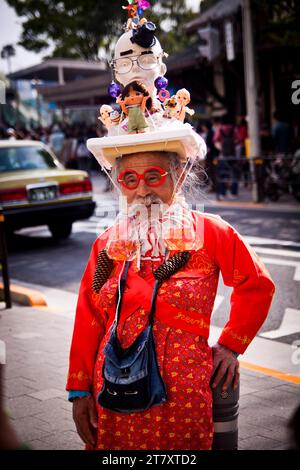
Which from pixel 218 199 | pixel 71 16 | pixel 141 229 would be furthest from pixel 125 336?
A: pixel 71 16

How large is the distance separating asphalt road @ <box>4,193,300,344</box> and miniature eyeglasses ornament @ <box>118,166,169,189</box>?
2.62 meters

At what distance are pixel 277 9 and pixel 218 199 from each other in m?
4.72

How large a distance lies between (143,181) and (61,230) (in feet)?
33.1

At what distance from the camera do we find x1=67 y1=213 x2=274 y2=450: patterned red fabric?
2.50 metres

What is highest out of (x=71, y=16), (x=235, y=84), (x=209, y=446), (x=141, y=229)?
(x=71, y=16)

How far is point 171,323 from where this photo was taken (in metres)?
2.52

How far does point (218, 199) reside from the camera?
16.9m

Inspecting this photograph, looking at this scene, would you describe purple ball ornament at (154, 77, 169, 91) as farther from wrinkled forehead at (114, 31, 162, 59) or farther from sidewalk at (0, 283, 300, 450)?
sidewalk at (0, 283, 300, 450)

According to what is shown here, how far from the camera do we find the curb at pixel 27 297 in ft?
24.6

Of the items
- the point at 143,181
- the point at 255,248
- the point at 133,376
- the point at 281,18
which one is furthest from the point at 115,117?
the point at 281,18

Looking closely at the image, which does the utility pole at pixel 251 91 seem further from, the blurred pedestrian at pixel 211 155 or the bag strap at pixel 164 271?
the bag strap at pixel 164 271

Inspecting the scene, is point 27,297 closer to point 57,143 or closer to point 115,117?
point 115,117

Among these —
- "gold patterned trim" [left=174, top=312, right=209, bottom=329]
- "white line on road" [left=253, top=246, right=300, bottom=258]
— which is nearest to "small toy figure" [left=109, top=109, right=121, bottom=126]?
"gold patterned trim" [left=174, top=312, right=209, bottom=329]
